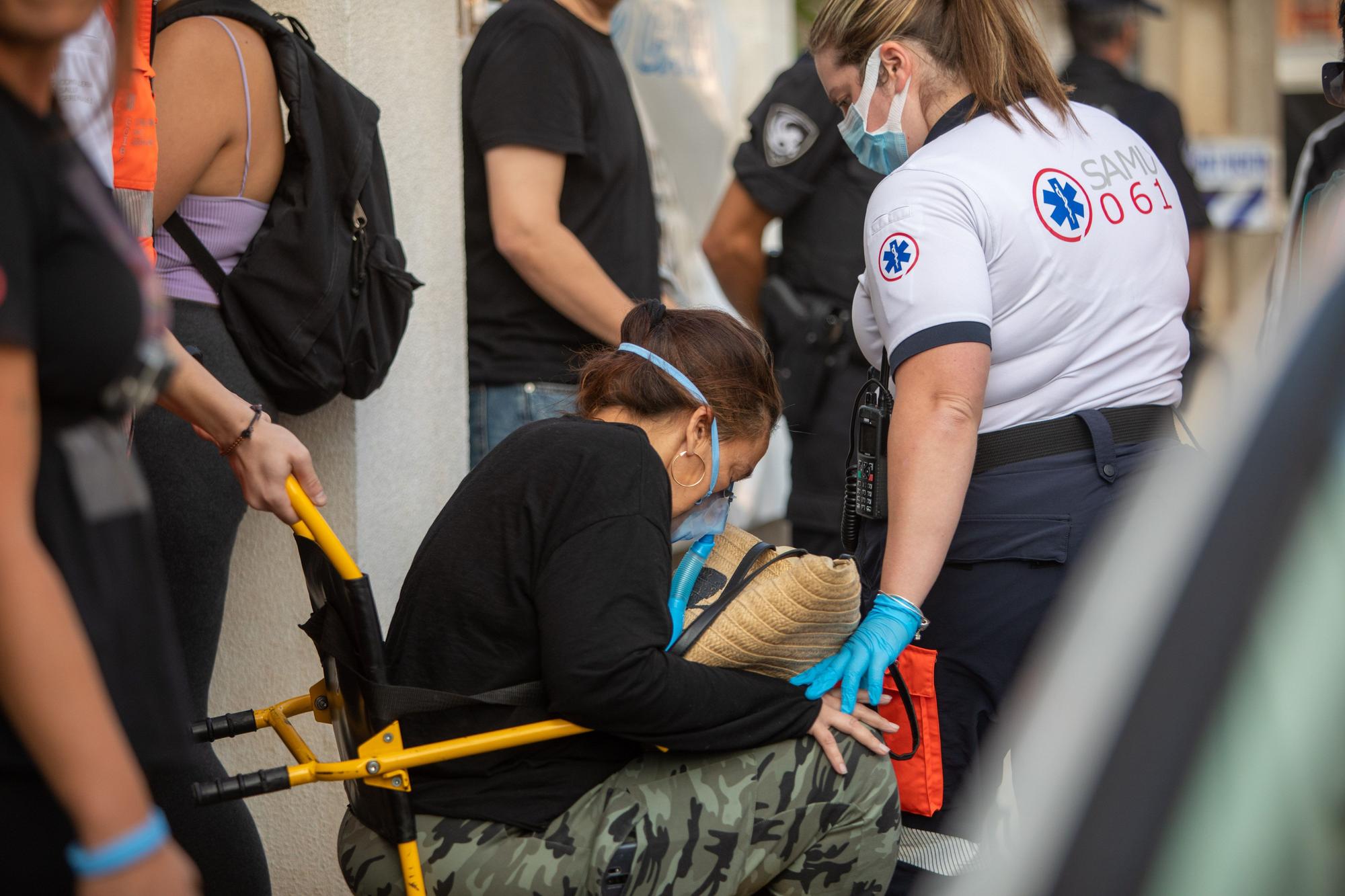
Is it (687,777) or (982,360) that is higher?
(982,360)

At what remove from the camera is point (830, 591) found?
82.9 inches

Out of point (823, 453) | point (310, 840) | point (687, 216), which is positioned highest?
point (687, 216)

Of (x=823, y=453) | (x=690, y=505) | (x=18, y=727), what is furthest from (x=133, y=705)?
(x=823, y=453)

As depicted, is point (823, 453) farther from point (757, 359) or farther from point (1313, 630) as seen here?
point (1313, 630)

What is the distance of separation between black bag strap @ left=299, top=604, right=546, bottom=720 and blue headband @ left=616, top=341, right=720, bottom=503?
52 cm

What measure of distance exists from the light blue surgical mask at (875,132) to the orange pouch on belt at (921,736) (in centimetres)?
84

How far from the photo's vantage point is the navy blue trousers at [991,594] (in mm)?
2293

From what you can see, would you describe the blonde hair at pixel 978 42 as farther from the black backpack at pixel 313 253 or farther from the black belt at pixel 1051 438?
the black backpack at pixel 313 253

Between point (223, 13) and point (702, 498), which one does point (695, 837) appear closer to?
point (702, 498)

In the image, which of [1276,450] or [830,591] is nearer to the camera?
[1276,450]

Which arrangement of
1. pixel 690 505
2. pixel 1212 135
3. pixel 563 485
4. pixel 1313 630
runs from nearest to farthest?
→ 1. pixel 1313 630
2. pixel 563 485
3. pixel 690 505
4. pixel 1212 135

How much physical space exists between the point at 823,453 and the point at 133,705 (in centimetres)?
268

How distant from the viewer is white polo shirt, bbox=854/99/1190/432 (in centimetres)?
222

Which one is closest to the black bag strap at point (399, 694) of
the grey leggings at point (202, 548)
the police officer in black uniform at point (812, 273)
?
the grey leggings at point (202, 548)
